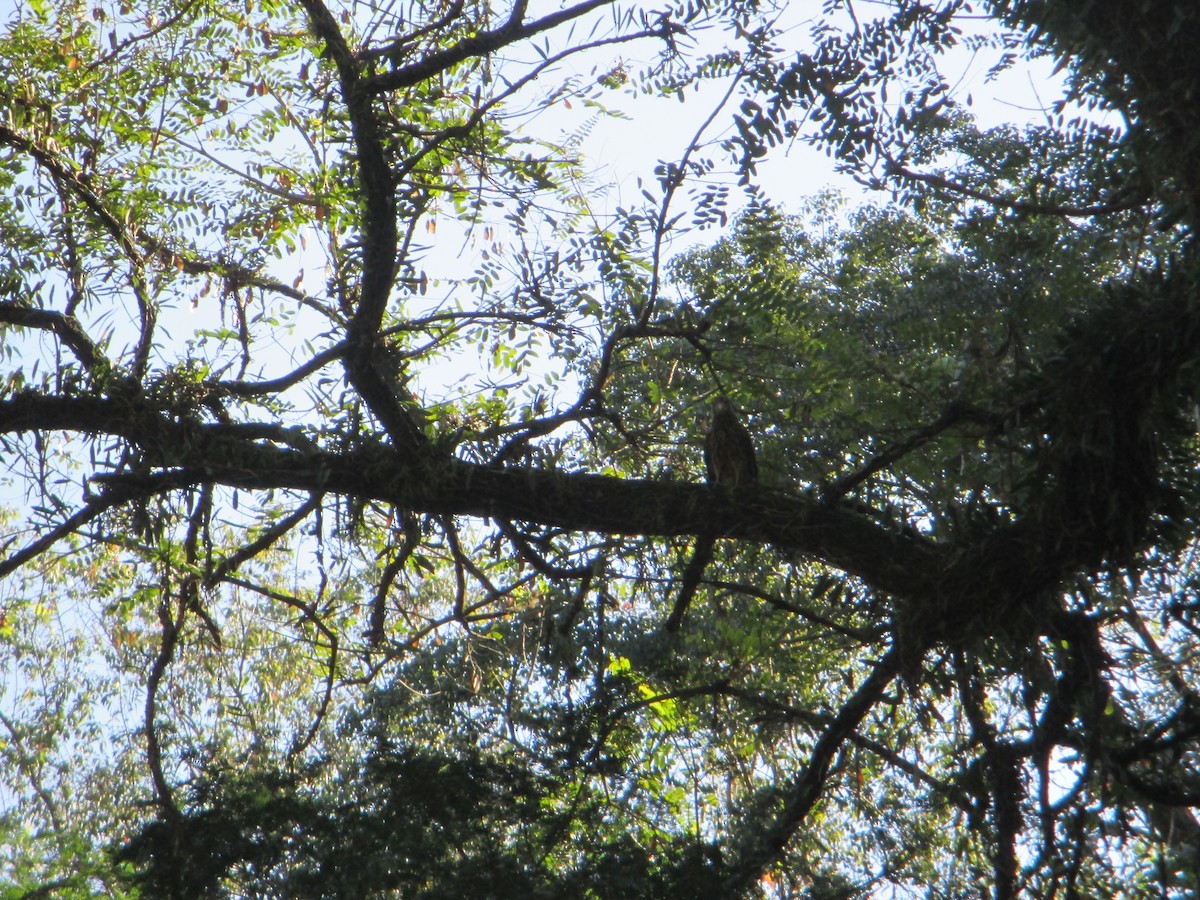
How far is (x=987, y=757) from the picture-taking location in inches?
124

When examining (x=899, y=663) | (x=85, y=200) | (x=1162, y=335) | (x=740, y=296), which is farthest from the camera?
(x=85, y=200)

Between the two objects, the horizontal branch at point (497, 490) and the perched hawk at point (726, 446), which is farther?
the perched hawk at point (726, 446)

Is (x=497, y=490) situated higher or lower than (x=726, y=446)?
lower

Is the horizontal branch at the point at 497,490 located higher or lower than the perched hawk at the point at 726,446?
lower

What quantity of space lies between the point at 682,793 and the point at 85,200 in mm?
3689

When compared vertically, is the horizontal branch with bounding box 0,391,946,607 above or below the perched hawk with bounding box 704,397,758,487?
below

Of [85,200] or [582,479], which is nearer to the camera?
[582,479]

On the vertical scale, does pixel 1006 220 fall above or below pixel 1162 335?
above

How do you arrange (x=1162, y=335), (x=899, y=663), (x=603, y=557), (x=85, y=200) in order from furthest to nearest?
(x=85, y=200), (x=603, y=557), (x=899, y=663), (x=1162, y=335)

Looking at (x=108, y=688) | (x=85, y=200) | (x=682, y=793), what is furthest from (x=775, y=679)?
(x=108, y=688)

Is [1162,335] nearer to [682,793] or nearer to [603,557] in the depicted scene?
[603,557]

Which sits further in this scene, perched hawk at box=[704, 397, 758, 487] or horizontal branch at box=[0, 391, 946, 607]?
perched hawk at box=[704, 397, 758, 487]

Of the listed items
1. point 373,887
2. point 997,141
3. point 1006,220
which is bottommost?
point 373,887

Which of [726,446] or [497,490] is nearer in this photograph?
[497,490]
